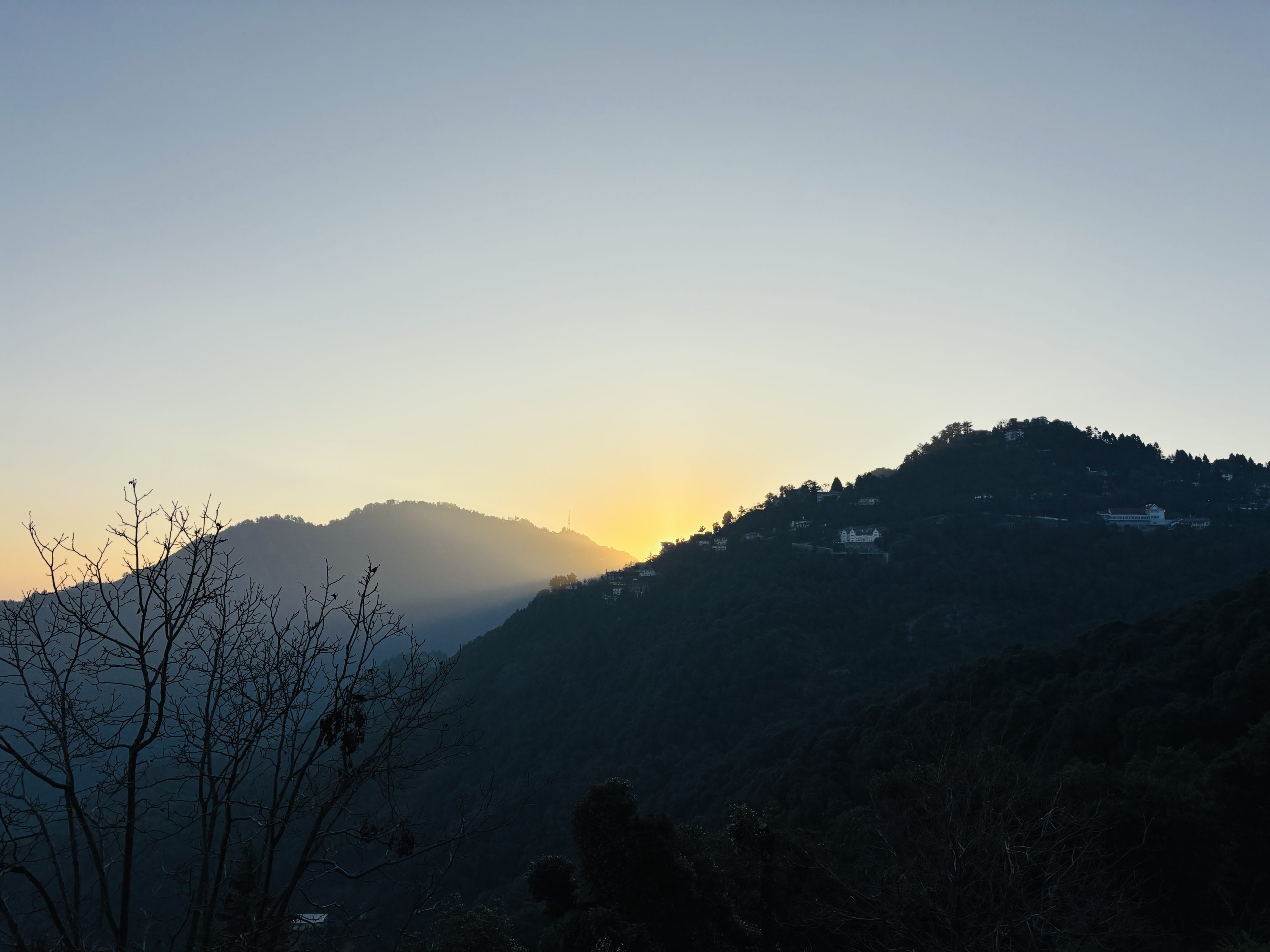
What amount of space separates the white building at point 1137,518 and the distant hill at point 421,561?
8697 centimetres

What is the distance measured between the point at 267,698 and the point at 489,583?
164803mm

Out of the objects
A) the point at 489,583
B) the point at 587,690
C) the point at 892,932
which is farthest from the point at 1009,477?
the point at 489,583

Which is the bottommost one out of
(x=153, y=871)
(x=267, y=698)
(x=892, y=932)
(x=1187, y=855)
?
(x=1187, y=855)

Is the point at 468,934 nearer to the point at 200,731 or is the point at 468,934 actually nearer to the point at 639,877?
the point at 639,877

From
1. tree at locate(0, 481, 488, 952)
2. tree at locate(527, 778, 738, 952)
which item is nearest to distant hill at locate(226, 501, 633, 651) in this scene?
tree at locate(527, 778, 738, 952)

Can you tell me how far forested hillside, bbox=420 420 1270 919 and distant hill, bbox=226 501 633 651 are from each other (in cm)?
5618

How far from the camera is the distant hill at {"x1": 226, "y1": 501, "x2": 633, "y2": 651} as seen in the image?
13862cm

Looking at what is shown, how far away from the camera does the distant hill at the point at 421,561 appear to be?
13862cm

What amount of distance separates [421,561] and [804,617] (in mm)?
120709

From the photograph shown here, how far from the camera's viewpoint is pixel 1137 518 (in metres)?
72.0

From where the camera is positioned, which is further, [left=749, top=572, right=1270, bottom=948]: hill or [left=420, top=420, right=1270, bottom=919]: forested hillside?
[left=420, top=420, right=1270, bottom=919]: forested hillside

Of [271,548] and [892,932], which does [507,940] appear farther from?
[271,548]

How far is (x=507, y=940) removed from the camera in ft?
66.6

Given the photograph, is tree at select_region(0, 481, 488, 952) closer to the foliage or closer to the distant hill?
the foliage
